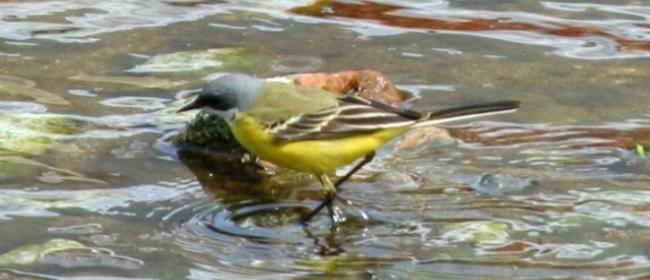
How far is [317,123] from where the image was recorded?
25.7 feet

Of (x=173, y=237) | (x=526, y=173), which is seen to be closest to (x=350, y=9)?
(x=526, y=173)

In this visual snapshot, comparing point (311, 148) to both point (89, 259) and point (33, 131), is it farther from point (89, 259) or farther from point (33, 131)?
point (33, 131)

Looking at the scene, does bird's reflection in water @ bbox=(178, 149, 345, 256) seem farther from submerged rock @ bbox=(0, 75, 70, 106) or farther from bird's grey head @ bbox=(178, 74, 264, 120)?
submerged rock @ bbox=(0, 75, 70, 106)

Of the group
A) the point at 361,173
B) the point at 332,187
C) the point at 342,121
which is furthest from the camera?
the point at 361,173

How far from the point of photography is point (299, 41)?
10.5m

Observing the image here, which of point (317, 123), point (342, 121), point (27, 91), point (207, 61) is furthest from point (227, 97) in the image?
point (207, 61)

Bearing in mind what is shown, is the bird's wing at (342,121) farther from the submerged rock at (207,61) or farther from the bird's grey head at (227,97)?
the submerged rock at (207,61)

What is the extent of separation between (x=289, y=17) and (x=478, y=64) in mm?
1569

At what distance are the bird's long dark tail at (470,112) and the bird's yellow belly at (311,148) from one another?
13 cm

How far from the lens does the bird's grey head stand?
25.8 feet

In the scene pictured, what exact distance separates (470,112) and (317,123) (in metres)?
0.74

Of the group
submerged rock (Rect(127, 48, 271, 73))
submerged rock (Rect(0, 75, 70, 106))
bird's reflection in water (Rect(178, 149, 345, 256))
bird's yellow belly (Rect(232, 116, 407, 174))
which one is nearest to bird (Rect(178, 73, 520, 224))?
bird's yellow belly (Rect(232, 116, 407, 174))

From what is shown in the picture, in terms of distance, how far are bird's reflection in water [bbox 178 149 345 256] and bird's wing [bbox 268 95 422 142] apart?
315 millimetres

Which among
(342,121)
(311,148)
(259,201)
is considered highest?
(342,121)
